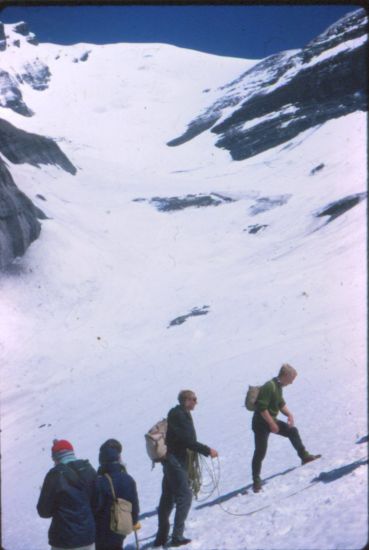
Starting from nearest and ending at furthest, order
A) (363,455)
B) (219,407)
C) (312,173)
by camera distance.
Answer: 1. (363,455)
2. (219,407)
3. (312,173)

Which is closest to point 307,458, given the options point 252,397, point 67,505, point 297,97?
point 252,397

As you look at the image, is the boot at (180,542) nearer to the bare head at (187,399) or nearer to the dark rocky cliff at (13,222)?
the bare head at (187,399)

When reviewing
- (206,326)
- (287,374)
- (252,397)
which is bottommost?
(206,326)

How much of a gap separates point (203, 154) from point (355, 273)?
4242 centimetres

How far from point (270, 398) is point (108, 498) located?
8.26 ft

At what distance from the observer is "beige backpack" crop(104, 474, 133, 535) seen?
5.37 m

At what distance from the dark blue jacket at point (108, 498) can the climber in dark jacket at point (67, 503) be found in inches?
7.4

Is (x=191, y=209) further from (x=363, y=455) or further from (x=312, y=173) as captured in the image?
(x=363, y=455)

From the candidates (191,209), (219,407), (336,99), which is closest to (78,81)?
(336,99)

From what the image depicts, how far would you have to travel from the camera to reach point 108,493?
5418mm

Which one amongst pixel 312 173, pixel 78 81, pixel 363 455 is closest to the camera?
pixel 363 455

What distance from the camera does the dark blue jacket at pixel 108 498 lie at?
541cm

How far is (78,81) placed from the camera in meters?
105

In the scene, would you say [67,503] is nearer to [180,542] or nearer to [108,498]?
[108,498]
